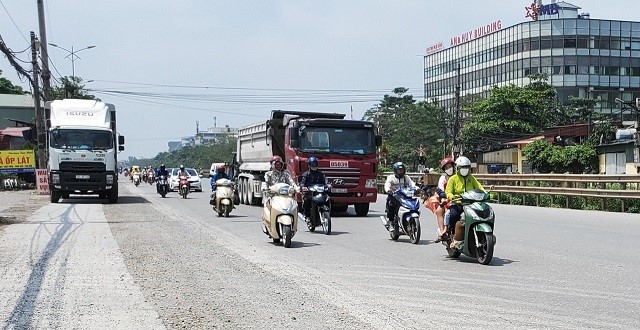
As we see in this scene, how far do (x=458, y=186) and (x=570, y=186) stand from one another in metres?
14.9

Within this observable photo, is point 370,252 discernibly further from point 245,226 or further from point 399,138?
point 399,138

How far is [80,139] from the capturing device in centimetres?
2758

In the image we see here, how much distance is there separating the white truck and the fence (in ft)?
47.1

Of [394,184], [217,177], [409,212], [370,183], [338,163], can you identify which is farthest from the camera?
[217,177]

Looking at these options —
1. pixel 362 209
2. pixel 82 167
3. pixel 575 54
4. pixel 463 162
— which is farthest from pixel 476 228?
pixel 575 54

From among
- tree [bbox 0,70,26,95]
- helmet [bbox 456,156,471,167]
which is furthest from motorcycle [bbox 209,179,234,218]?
tree [bbox 0,70,26,95]

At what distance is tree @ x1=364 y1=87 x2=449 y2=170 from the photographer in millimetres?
76125

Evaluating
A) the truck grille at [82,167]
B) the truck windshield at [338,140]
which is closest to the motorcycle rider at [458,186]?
the truck windshield at [338,140]

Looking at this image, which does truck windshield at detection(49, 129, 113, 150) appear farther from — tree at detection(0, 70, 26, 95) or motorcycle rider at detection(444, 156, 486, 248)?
tree at detection(0, 70, 26, 95)

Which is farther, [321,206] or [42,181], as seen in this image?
[42,181]

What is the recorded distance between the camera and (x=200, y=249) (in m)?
12.6

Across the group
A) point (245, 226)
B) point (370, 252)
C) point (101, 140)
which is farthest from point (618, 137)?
point (370, 252)

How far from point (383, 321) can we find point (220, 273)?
3.61 m

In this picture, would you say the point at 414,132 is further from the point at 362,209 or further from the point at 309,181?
the point at 309,181
